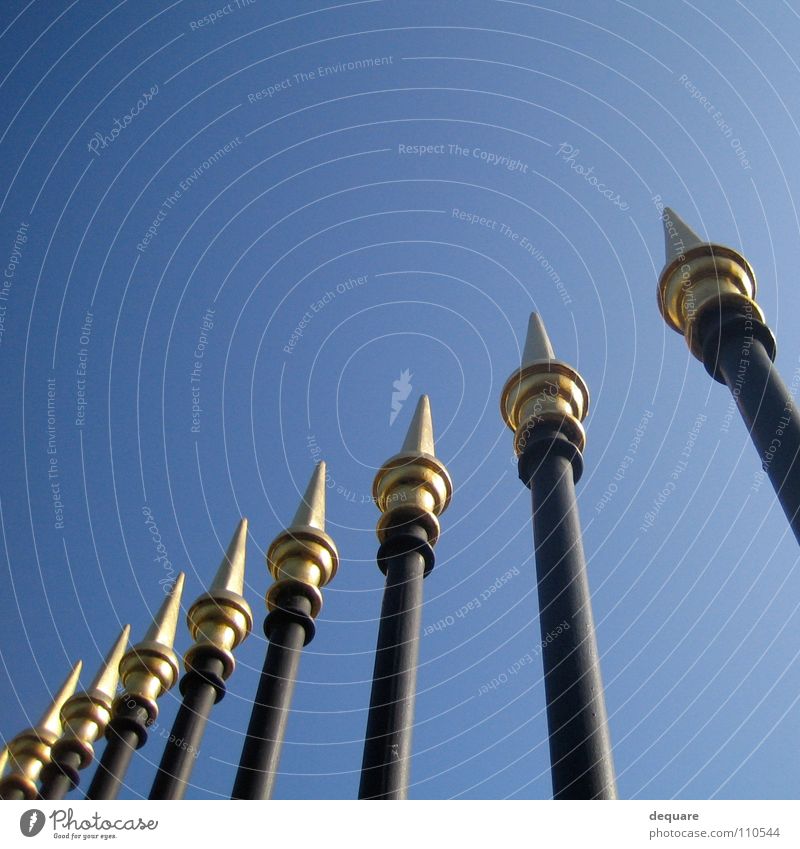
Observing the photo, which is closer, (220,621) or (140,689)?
(220,621)

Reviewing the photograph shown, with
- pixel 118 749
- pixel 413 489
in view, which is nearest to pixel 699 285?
pixel 413 489

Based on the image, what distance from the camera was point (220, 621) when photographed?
1554 cm

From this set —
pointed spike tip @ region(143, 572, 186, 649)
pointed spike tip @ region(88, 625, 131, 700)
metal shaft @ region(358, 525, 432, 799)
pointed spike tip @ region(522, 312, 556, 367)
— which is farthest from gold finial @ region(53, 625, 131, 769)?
pointed spike tip @ region(522, 312, 556, 367)

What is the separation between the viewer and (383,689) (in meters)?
10.1

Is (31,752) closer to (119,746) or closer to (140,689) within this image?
(140,689)

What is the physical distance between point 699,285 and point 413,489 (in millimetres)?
4653

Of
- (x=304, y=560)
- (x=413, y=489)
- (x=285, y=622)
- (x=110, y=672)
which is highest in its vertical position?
(x=110, y=672)

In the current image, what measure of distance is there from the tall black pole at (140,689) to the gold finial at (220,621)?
2024 mm

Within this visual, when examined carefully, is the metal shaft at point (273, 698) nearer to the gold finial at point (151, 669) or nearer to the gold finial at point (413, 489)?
the gold finial at point (413, 489)

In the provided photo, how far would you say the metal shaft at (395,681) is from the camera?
9.26m
